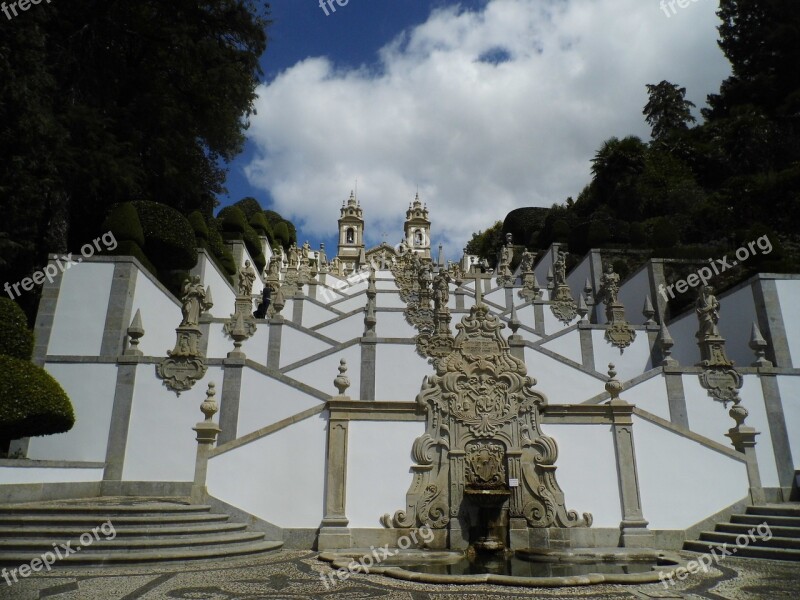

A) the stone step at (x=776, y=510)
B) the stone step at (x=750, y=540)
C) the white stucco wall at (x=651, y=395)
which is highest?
the white stucco wall at (x=651, y=395)

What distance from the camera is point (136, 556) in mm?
6473

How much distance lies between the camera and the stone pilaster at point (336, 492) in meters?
8.02

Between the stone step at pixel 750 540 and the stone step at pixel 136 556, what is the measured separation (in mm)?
6990

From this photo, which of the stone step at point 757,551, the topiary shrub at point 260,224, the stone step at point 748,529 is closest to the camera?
the stone step at point 757,551

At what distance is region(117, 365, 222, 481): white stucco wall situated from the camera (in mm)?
11195

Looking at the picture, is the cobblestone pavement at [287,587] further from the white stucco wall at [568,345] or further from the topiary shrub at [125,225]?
the topiary shrub at [125,225]

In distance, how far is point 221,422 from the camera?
1227 cm

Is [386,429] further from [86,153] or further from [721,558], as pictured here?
[86,153]

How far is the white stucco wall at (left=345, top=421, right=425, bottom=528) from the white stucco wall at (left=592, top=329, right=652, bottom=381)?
10382mm

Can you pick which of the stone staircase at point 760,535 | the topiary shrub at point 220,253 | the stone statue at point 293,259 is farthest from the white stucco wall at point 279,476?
the stone statue at point 293,259

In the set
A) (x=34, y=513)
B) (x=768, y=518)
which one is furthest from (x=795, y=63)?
(x=34, y=513)

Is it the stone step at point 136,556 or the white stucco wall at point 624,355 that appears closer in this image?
the stone step at point 136,556

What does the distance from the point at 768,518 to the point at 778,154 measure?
27.5 m

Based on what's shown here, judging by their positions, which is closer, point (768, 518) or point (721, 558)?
point (721, 558)
